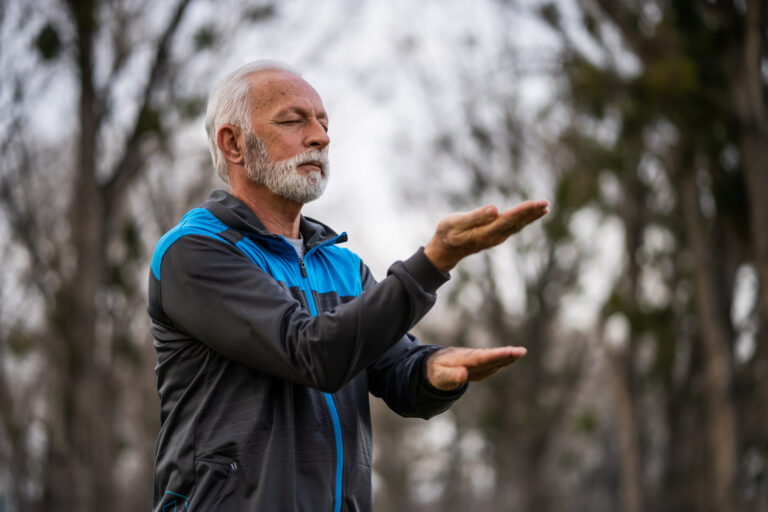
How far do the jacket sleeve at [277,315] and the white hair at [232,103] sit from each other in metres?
0.41

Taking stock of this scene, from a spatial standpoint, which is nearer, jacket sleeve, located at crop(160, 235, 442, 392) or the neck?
jacket sleeve, located at crop(160, 235, 442, 392)

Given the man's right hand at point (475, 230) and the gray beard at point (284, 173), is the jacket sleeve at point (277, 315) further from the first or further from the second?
the gray beard at point (284, 173)

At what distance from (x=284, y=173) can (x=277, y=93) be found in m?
0.22

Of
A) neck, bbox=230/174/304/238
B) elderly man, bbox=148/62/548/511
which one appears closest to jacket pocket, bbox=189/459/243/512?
elderly man, bbox=148/62/548/511

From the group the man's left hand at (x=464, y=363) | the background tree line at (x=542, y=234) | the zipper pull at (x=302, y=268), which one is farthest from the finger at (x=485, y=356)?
the background tree line at (x=542, y=234)

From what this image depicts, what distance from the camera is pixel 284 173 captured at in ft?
8.47

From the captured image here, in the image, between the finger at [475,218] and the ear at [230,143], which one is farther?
the ear at [230,143]

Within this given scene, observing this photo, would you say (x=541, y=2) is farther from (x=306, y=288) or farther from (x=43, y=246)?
(x=306, y=288)

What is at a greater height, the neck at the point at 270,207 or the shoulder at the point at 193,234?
the neck at the point at 270,207

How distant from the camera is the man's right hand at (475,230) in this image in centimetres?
202

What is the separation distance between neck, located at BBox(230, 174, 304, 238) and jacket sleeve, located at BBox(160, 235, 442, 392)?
0.29 metres

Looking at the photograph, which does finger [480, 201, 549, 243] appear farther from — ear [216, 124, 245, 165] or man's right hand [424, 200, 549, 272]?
ear [216, 124, 245, 165]

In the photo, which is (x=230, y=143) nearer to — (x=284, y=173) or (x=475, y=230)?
(x=284, y=173)

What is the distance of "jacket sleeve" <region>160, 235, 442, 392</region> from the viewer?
214cm
